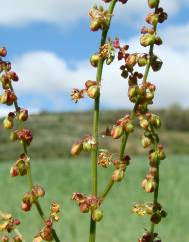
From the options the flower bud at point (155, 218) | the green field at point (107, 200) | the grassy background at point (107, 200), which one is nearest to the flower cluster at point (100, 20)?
the flower bud at point (155, 218)

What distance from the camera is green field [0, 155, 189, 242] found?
16.2 metres

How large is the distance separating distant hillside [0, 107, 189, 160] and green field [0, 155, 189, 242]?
2440 centimetres

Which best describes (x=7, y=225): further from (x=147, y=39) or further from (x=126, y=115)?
(x=147, y=39)

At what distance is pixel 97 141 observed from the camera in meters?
1.56

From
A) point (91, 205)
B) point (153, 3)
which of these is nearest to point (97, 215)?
point (91, 205)

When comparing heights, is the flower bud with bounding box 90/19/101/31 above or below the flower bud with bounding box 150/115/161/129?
above

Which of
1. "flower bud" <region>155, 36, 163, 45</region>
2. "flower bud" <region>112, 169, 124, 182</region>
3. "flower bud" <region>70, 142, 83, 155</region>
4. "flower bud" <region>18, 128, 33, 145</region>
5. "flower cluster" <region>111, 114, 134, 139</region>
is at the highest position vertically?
"flower bud" <region>155, 36, 163, 45</region>

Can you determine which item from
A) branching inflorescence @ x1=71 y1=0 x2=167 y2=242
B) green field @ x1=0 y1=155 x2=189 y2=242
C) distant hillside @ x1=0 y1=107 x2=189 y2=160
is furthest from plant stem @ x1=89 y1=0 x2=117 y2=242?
distant hillside @ x1=0 y1=107 x2=189 y2=160

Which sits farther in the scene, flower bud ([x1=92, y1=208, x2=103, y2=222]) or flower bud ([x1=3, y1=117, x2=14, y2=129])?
flower bud ([x1=3, y1=117, x2=14, y2=129])

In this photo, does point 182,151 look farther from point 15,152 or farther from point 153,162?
point 153,162

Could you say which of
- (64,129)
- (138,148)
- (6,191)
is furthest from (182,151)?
(6,191)

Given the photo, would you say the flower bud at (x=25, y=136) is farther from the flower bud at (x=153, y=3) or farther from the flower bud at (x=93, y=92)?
the flower bud at (x=153, y=3)

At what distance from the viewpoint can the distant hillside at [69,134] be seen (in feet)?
169

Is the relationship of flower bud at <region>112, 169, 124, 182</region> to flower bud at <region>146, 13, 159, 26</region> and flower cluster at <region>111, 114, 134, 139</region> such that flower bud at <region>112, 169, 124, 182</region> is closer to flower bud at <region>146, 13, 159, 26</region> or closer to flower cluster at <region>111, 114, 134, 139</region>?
flower cluster at <region>111, 114, 134, 139</region>
